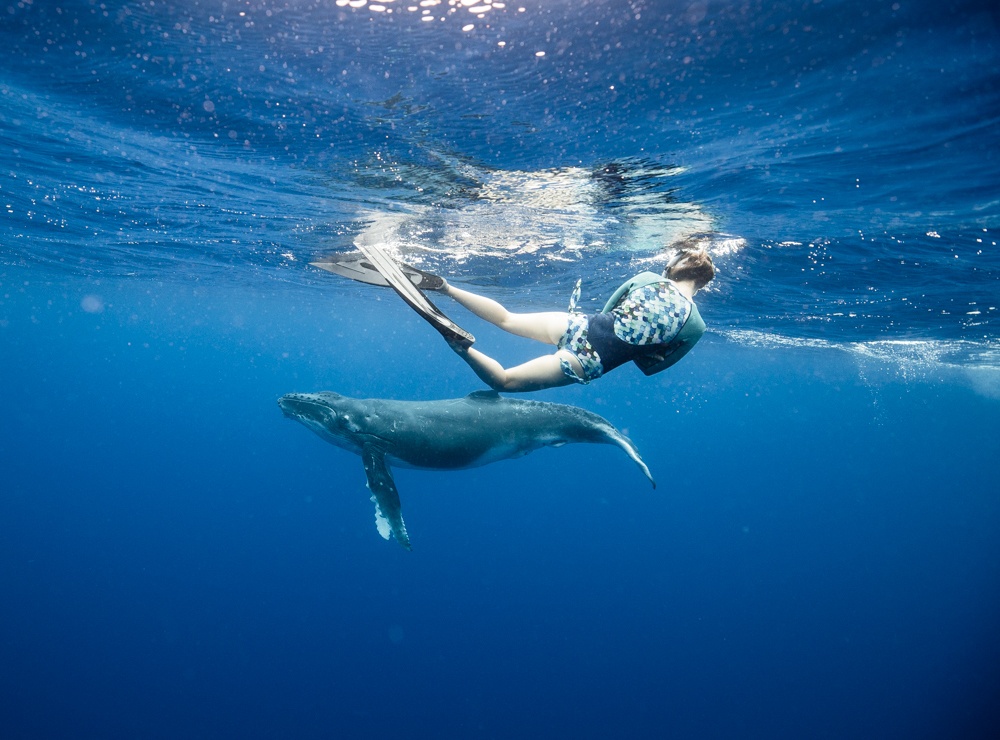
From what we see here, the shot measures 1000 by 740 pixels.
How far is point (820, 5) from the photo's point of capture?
16.3 ft

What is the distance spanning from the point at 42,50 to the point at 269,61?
3.11 m

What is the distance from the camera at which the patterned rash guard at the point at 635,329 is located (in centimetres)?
563

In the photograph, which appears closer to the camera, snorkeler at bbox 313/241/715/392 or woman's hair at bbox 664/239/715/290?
snorkeler at bbox 313/241/715/392

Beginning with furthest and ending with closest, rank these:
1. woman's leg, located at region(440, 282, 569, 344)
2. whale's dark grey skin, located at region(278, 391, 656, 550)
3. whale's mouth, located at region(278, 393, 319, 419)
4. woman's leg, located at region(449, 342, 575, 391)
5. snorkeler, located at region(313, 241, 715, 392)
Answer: whale's mouth, located at region(278, 393, 319, 419)
whale's dark grey skin, located at region(278, 391, 656, 550)
woman's leg, located at region(440, 282, 569, 344)
woman's leg, located at region(449, 342, 575, 391)
snorkeler, located at region(313, 241, 715, 392)

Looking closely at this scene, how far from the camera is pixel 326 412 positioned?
8555mm

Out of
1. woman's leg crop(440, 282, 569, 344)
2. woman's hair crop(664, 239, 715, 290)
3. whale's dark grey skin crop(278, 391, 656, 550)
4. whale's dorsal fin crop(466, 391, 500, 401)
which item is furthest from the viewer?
whale's dorsal fin crop(466, 391, 500, 401)

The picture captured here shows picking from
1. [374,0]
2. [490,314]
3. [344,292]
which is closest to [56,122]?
[374,0]

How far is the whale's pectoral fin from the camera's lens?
7543 mm

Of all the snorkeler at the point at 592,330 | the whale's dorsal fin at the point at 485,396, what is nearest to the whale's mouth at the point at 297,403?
the whale's dorsal fin at the point at 485,396

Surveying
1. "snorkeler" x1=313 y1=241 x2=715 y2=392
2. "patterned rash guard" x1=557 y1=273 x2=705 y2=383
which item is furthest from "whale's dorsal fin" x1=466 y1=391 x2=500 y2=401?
"patterned rash guard" x1=557 y1=273 x2=705 y2=383

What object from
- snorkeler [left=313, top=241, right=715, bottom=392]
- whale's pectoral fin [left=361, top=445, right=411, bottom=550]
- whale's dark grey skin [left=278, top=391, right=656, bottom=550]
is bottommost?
whale's pectoral fin [left=361, top=445, right=411, bottom=550]

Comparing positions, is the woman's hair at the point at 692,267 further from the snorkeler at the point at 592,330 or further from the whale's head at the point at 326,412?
the whale's head at the point at 326,412

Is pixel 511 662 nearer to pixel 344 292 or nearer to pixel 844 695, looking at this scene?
pixel 844 695

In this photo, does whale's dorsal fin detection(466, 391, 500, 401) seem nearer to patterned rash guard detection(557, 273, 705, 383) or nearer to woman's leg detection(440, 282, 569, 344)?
woman's leg detection(440, 282, 569, 344)
